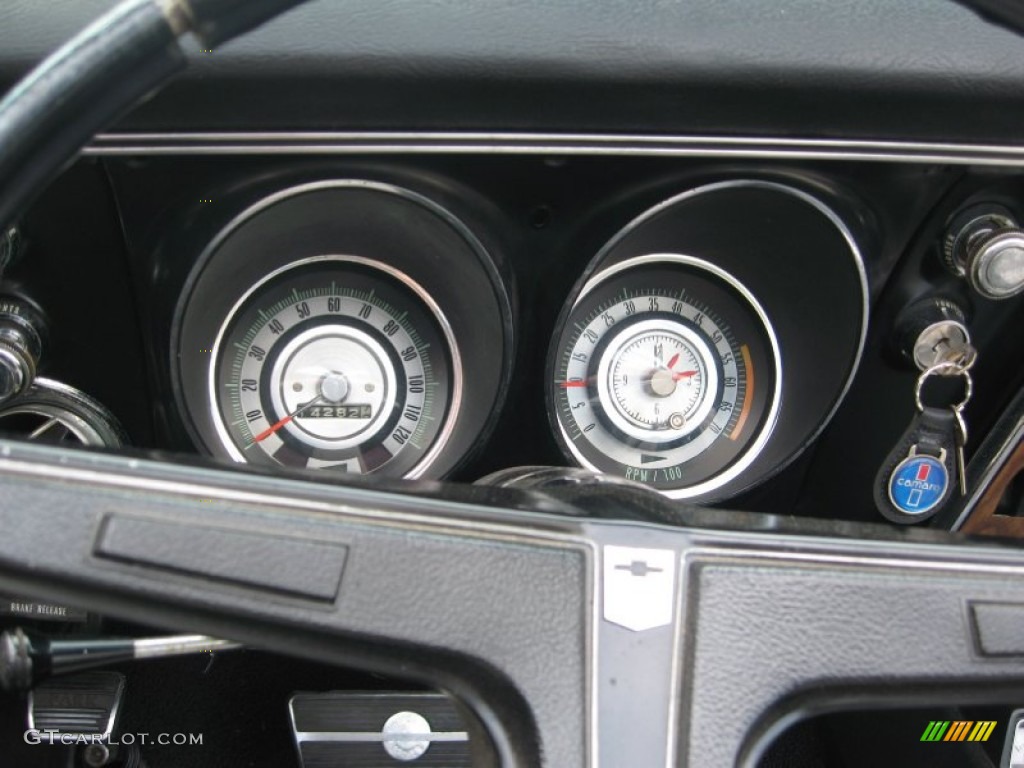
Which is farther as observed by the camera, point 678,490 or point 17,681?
point 678,490

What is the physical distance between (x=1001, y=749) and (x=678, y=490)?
2.05 ft

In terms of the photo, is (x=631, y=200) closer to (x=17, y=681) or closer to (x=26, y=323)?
(x=26, y=323)

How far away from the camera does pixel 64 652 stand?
3.24 ft

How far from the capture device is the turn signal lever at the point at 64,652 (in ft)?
3.09

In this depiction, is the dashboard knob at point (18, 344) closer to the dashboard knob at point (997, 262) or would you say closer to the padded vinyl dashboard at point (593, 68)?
the padded vinyl dashboard at point (593, 68)

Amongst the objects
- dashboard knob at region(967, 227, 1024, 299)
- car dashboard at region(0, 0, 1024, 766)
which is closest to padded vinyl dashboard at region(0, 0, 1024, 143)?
car dashboard at region(0, 0, 1024, 766)

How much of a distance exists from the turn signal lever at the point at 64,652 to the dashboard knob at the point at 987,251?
1156 millimetres

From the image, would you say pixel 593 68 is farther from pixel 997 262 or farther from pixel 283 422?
pixel 283 422

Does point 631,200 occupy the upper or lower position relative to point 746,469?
upper

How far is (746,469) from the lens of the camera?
183cm

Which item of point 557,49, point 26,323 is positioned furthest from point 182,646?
point 557,49

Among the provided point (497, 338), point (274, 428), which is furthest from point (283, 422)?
point (497, 338)

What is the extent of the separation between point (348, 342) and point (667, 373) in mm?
592

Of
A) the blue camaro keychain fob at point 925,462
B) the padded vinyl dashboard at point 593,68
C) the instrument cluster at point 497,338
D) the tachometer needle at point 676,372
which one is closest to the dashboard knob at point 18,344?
the instrument cluster at point 497,338
